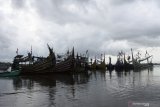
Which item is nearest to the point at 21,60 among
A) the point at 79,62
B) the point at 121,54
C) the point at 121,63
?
the point at 79,62

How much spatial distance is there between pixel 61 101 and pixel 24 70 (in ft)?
172

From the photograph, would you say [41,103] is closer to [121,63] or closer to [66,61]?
[66,61]

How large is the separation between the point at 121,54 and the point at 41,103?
12719 centimetres

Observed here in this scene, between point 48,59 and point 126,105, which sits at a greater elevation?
point 48,59

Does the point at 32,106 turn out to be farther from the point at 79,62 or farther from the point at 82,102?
the point at 79,62

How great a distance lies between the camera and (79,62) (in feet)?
326

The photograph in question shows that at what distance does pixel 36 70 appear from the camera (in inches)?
3014

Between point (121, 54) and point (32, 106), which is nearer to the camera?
point (32, 106)

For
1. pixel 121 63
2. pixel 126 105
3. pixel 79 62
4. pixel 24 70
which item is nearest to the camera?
pixel 126 105

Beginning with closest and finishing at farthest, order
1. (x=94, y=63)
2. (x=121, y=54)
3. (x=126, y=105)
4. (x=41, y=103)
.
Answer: (x=126, y=105), (x=41, y=103), (x=94, y=63), (x=121, y=54)

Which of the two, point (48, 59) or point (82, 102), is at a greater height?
point (48, 59)

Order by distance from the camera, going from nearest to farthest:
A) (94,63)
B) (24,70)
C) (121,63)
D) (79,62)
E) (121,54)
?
(24,70) < (79,62) < (94,63) < (121,63) < (121,54)

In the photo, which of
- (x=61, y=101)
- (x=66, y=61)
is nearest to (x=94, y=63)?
(x=66, y=61)

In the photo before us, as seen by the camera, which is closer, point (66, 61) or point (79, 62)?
point (66, 61)
